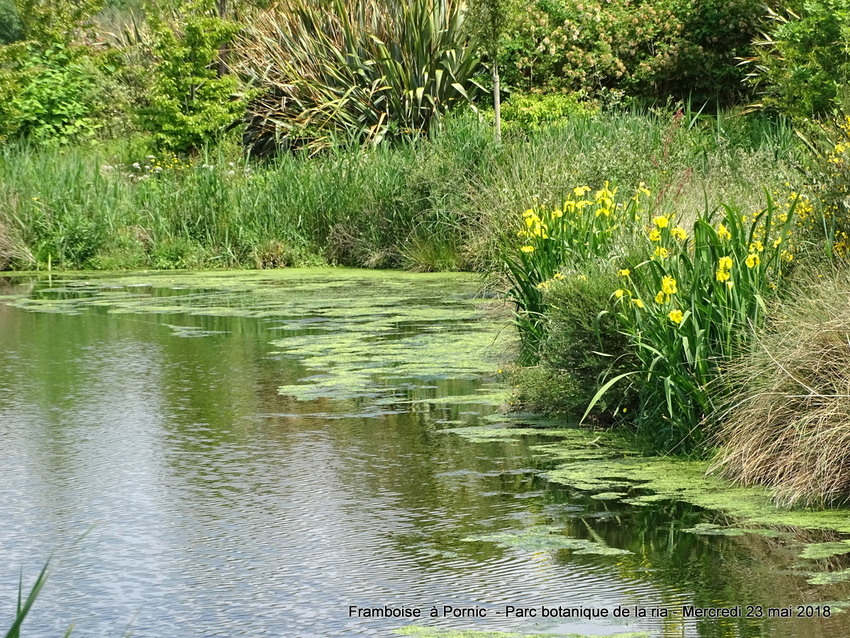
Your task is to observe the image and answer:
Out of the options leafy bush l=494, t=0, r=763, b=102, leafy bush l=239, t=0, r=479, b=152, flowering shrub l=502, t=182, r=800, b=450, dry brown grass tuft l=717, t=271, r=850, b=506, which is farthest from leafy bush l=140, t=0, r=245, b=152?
dry brown grass tuft l=717, t=271, r=850, b=506

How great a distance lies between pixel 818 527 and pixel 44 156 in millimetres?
16089

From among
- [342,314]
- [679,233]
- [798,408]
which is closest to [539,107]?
[342,314]

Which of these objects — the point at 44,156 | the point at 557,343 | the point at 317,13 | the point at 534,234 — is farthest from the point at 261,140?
the point at 557,343

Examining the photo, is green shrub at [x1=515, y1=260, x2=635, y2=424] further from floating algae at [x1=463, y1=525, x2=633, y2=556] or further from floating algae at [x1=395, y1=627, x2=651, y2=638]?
floating algae at [x1=395, y1=627, x2=651, y2=638]

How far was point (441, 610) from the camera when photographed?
467 cm

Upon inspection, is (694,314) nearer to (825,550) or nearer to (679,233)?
(679,233)

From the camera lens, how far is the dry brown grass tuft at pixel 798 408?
19.0 ft

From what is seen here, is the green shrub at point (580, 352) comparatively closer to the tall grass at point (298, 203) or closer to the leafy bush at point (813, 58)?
the tall grass at point (298, 203)

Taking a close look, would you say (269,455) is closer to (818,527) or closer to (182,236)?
(818,527)

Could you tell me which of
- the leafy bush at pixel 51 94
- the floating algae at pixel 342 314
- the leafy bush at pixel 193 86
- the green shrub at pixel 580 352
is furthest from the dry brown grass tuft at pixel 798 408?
the leafy bush at pixel 51 94

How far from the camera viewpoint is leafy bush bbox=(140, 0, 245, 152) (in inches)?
922

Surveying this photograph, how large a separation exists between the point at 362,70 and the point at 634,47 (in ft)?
18.5

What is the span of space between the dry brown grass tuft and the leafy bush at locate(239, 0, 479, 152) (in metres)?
15.6

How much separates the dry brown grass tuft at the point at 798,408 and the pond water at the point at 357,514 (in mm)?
189
